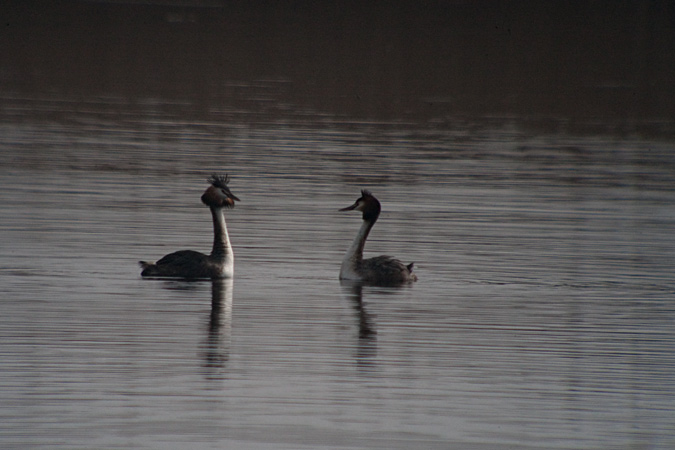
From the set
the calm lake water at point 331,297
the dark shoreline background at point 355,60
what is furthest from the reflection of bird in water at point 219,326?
the dark shoreline background at point 355,60

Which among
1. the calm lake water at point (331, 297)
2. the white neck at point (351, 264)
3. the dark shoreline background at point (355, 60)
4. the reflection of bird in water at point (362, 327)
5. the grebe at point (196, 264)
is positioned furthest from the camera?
the dark shoreline background at point (355, 60)

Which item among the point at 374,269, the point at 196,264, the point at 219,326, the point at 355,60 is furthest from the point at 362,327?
the point at 355,60

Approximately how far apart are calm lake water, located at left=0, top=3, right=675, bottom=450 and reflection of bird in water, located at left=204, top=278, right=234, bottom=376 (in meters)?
0.04

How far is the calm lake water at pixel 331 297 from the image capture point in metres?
10.2

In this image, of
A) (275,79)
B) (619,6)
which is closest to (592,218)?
(275,79)

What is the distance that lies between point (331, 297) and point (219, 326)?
2.08 metres

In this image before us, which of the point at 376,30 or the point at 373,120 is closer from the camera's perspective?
the point at 373,120

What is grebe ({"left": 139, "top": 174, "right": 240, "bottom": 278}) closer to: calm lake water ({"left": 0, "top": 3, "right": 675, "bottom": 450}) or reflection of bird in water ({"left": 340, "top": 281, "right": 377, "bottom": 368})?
calm lake water ({"left": 0, "top": 3, "right": 675, "bottom": 450})

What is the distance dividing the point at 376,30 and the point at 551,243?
69.8m

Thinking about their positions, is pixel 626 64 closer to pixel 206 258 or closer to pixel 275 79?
pixel 275 79

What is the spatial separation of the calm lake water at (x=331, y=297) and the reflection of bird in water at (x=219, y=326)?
0.13ft

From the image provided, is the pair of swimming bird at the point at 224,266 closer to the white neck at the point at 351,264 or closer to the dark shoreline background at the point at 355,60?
the white neck at the point at 351,264

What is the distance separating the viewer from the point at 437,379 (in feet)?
37.7

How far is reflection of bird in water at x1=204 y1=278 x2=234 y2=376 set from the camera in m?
12.0
